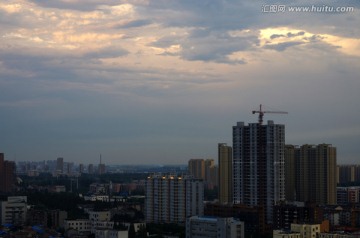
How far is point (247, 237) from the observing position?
34.5ft

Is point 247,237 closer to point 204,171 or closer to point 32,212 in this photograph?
point 32,212

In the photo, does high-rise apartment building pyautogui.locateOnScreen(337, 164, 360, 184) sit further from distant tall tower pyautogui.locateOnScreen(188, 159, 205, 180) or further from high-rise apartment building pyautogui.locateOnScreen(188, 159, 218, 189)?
distant tall tower pyautogui.locateOnScreen(188, 159, 205, 180)

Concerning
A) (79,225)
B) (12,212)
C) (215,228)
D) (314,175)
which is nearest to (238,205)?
(215,228)

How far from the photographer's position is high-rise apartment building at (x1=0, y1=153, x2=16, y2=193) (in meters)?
21.1

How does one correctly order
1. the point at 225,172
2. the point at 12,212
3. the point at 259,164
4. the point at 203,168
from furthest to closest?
1. the point at 203,168
2. the point at 225,172
3. the point at 12,212
4. the point at 259,164

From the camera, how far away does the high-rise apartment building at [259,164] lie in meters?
12.5

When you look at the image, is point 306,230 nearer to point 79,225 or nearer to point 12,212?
point 79,225

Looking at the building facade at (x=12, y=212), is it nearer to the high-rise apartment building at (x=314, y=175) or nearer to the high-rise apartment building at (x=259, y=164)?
the high-rise apartment building at (x=259, y=164)

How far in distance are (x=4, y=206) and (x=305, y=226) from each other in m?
7.07

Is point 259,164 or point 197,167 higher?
point 259,164

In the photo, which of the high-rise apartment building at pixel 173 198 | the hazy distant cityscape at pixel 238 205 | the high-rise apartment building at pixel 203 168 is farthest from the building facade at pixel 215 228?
the high-rise apartment building at pixel 203 168

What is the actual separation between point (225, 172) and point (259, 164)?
1952 millimetres

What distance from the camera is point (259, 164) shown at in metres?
12.8

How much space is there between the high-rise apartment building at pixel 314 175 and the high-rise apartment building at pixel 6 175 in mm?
9530
